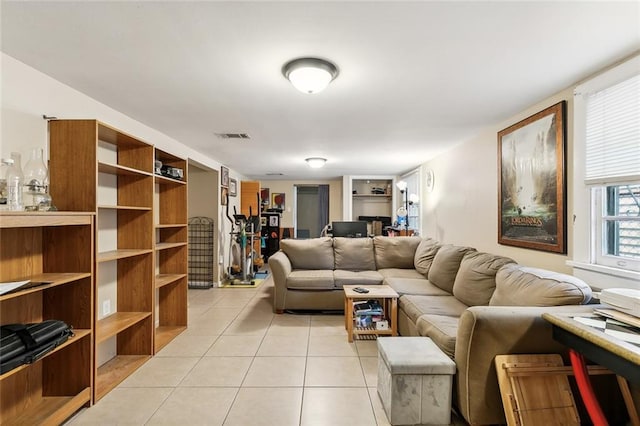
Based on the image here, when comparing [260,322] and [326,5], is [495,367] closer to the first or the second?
[326,5]

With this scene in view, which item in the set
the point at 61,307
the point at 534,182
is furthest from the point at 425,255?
the point at 61,307

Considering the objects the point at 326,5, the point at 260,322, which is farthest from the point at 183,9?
the point at 260,322

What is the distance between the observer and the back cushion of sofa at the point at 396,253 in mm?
4324

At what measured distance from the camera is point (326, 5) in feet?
4.31

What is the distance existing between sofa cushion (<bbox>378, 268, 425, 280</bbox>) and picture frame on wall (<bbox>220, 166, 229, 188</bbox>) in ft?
10.3

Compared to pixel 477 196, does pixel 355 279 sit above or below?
below

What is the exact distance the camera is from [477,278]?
2643 millimetres

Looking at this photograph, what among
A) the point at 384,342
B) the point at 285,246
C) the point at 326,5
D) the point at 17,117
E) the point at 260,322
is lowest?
the point at 260,322

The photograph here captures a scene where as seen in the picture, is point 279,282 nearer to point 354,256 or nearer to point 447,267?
point 354,256

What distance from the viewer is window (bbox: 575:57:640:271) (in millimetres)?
1789

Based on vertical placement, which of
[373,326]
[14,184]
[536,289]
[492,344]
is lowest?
[373,326]

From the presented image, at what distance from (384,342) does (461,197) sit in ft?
8.65

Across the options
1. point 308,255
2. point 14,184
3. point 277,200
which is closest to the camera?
point 14,184

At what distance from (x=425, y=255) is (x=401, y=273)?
1.30ft
